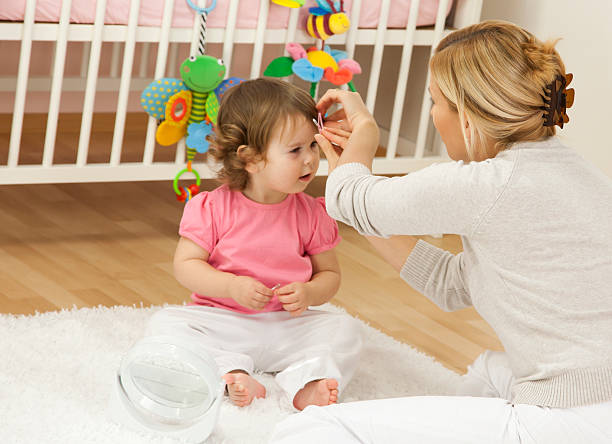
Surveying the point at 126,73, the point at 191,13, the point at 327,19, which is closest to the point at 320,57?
the point at 327,19

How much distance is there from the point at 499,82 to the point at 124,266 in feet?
3.53

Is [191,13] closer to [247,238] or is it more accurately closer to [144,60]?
[247,238]

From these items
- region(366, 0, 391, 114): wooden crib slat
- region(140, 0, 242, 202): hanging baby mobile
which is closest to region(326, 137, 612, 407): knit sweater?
region(140, 0, 242, 202): hanging baby mobile

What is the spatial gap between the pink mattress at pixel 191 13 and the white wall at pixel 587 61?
0.28 metres

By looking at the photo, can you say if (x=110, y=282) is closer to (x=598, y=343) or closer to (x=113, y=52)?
(x=598, y=343)

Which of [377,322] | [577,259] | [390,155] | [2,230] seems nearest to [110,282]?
[2,230]

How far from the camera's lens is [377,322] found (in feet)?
5.70

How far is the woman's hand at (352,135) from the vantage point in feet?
3.87

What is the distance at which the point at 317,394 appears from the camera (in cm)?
132

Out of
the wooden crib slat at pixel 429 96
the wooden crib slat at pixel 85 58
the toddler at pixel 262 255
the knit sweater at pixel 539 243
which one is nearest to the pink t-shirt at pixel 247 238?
the toddler at pixel 262 255

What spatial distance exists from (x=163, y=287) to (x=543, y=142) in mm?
956

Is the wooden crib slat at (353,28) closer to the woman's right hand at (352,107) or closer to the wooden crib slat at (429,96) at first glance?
the wooden crib slat at (429,96)

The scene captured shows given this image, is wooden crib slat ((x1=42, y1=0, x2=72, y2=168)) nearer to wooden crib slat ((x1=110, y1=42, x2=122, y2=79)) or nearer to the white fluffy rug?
the white fluffy rug

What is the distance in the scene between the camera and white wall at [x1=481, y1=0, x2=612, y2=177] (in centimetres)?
212
